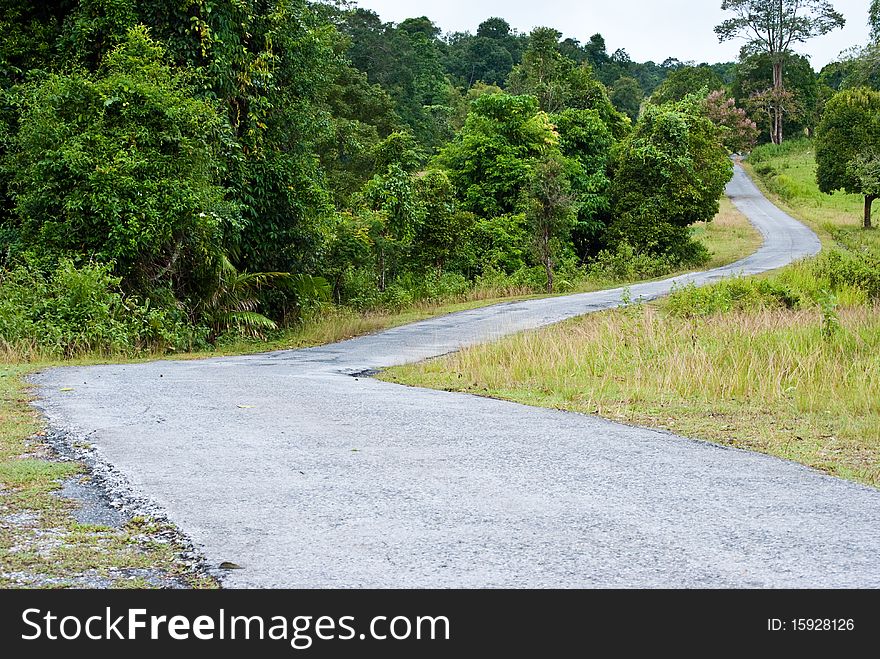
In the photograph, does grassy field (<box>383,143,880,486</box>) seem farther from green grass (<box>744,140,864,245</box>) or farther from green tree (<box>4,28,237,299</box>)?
green grass (<box>744,140,864,245</box>)

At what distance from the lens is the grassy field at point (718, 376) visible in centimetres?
843

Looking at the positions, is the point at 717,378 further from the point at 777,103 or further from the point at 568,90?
the point at 777,103

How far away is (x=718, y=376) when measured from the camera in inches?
443

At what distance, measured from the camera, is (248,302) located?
20297mm

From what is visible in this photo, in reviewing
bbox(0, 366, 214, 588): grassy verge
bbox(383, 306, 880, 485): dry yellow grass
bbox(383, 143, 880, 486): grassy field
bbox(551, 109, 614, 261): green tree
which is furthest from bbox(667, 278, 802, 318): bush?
bbox(551, 109, 614, 261): green tree

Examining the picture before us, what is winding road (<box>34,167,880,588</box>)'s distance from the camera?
449 centimetres

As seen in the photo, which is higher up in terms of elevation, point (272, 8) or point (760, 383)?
point (272, 8)

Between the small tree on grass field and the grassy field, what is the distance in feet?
143

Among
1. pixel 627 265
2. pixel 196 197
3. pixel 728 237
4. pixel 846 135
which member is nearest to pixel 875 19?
pixel 846 135

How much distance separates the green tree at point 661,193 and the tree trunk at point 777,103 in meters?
53.0

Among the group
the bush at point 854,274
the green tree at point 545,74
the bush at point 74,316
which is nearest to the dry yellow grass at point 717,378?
the bush at point 74,316

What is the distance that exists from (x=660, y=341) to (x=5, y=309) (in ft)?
34.9
